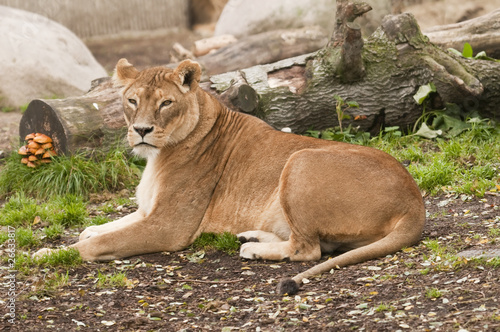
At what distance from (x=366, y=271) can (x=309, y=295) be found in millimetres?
590

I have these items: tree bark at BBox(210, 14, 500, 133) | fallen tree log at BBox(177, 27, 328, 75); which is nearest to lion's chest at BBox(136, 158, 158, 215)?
tree bark at BBox(210, 14, 500, 133)

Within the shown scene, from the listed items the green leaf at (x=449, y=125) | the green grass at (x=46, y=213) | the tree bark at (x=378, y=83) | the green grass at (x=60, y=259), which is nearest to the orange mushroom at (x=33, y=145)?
the green grass at (x=46, y=213)

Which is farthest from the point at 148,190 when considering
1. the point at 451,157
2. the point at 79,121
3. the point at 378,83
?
the point at 378,83

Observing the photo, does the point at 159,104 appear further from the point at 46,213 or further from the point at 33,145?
the point at 33,145

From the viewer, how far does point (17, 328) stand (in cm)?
474

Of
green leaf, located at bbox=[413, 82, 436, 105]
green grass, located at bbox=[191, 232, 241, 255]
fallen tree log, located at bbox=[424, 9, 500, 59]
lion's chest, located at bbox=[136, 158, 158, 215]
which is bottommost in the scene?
green grass, located at bbox=[191, 232, 241, 255]

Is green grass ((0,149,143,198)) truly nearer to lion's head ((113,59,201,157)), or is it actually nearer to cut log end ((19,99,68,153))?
cut log end ((19,99,68,153))

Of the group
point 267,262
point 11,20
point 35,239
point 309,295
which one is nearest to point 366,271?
point 309,295

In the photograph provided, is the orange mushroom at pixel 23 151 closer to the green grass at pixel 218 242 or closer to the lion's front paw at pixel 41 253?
the lion's front paw at pixel 41 253

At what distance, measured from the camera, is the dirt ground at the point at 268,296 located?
4.51 meters

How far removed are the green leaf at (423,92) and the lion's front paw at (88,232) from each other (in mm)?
4633

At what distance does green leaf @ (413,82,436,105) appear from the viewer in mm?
9102

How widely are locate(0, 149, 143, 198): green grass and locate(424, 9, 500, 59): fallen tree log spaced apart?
17.3ft

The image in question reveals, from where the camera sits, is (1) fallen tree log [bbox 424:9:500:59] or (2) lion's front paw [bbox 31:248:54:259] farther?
(1) fallen tree log [bbox 424:9:500:59]
